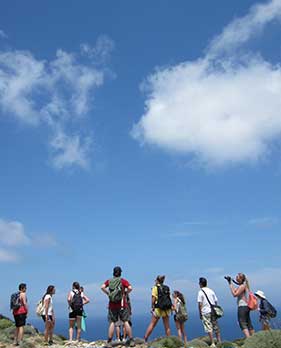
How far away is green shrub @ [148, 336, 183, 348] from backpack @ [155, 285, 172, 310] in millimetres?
1058

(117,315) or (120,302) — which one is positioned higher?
(120,302)

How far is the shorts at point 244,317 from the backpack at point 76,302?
5417 mm

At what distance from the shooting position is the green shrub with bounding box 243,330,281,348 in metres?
11.3

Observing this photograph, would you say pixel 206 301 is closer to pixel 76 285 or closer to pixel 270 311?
pixel 270 311

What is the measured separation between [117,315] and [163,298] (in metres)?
1.50

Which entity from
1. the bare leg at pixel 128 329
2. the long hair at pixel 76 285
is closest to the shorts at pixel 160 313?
the bare leg at pixel 128 329

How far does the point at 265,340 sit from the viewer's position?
450 inches

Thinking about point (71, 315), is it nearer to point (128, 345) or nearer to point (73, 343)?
point (73, 343)

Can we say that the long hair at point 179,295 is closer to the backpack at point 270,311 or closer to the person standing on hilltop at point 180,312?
the person standing on hilltop at point 180,312

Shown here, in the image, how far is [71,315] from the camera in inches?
615

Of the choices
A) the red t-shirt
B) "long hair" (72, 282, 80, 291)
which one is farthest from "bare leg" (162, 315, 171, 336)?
"long hair" (72, 282, 80, 291)

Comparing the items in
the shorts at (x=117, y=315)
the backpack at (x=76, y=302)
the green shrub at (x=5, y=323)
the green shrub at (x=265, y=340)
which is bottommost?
the green shrub at (x=265, y=340)

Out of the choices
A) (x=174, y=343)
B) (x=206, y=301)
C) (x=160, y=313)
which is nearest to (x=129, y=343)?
(x=160, y=313)

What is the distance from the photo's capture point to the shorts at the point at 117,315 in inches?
520
